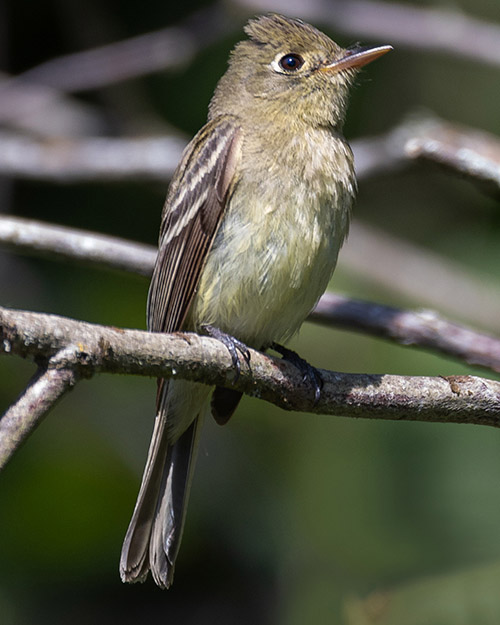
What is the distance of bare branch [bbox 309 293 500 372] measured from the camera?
148 inches

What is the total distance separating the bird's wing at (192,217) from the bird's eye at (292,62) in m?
0.33

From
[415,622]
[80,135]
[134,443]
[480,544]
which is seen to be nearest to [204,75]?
[80,135]

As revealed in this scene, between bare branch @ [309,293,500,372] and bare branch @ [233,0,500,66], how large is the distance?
201 centimetres

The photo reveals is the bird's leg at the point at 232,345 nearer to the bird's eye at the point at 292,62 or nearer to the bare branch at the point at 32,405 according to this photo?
the bare branch at the point at 32,405

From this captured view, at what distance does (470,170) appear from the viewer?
155 inches

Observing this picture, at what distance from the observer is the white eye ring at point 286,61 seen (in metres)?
3.81

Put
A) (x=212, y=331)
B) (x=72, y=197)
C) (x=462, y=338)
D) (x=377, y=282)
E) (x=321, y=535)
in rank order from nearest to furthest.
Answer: (x=212, y=331)
(x=462, y=338)
(x=321, y=535)
(x=377, y=282)
(x=72, y=197)

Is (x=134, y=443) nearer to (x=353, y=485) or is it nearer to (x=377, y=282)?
(x=353, y=485)

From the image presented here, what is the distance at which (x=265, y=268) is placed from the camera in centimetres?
331

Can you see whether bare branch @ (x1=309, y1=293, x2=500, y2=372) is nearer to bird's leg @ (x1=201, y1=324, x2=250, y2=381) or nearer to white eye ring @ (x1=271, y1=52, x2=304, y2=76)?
bird's leg @ (x1=201, y1=324, x2=250, y2=381)

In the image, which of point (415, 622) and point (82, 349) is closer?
point (82, 349)

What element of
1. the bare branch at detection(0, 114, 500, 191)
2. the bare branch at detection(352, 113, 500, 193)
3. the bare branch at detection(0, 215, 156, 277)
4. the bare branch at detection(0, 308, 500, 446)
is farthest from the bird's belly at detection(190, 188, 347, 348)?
the bare branch at detection(0, 114, 500, 191)

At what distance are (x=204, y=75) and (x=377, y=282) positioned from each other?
68.7 inches

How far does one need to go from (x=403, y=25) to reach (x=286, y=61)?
1823 mm
